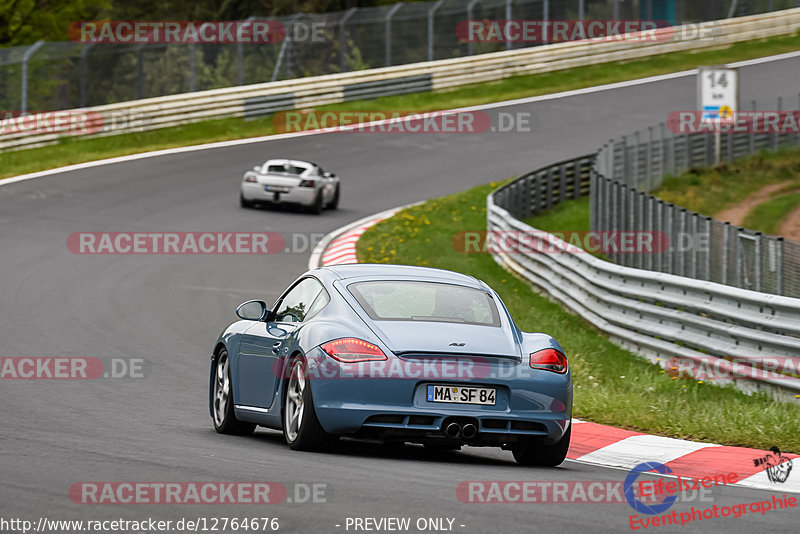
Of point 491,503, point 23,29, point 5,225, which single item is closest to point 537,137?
point 5,225

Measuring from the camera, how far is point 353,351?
335 inches

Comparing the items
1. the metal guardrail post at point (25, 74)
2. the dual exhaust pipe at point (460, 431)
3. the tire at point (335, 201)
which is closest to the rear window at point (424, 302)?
the dual exhaust pipe at point (460, 431)

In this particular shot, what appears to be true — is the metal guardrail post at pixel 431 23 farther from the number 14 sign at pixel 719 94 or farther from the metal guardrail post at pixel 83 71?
the metal guardrail post at pixel 83 71

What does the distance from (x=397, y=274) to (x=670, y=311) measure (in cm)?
605

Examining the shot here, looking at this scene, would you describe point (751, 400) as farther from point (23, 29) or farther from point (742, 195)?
point (23, 29)

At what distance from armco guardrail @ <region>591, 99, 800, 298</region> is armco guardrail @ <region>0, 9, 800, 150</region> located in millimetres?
12153

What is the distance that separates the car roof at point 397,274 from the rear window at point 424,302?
0.39 ft

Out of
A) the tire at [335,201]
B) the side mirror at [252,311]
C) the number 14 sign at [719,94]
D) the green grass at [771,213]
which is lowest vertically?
the green grass at [771,213]

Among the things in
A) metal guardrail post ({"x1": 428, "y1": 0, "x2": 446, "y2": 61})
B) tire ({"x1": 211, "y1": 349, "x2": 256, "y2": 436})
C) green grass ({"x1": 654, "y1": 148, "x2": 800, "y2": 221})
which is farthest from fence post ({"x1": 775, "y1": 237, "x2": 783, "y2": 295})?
metal guardrail post ({"x1": 428, "y1": 0, "x2": 446, "y2": 61})

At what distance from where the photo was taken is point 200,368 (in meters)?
13.9

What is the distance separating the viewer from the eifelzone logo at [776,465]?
27.3 ft

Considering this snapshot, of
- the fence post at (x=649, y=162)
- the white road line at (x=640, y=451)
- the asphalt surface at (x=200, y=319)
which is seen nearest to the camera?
the asphalt surface at (x=200, y=319)

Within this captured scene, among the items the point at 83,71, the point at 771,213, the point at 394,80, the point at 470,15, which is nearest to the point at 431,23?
the point at 470,15

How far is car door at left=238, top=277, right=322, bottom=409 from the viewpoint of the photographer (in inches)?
368
